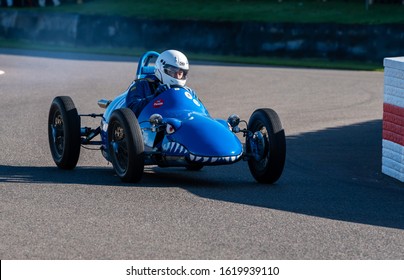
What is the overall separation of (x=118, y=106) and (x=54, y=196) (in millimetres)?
2104

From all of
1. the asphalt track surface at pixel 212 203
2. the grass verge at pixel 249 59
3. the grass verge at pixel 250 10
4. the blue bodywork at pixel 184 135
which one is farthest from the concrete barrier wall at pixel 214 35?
the blue bodywork at pixel 184 135

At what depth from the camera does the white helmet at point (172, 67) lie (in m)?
11.5

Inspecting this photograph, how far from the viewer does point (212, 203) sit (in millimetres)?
9695

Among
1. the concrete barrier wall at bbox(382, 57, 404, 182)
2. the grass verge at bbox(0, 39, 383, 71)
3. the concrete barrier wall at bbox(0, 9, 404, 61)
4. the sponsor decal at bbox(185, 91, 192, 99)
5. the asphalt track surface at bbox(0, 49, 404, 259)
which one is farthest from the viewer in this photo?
the concrete barrier wall at bbox(0, 9, 404, 61)

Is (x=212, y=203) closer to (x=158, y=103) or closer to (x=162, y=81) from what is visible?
(x=158, y=103)

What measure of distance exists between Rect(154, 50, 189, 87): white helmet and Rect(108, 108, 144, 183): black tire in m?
0.93

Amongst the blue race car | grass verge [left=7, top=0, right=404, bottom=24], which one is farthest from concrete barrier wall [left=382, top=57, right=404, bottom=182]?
grass verge [left=7, top=0, right=404, bottom=24]

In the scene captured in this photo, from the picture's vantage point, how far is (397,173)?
11648 millimetres

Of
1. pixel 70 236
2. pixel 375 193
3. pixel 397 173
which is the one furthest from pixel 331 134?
pixel 70 236

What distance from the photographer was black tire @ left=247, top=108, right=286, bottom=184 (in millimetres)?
10625

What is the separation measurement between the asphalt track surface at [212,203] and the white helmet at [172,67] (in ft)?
3.12

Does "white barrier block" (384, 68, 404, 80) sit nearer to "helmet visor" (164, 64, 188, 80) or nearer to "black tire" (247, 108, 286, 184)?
"black tire" (247, 108, 286, 184)

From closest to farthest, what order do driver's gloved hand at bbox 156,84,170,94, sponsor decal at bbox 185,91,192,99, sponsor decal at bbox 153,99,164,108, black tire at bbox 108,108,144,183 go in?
black tire at bbox 108,108,144,183, sponsor decal at bbox 153,99,164,108, sponsor decal at bbox 185,91,192,99, driver's gloved hand at bbox 156,84,170,94

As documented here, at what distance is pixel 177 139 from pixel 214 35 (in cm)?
1814
